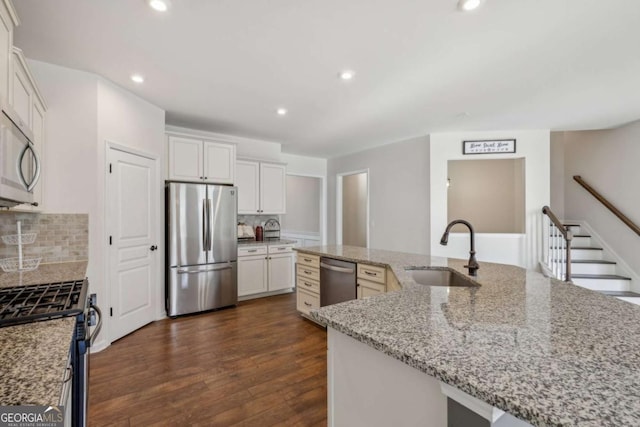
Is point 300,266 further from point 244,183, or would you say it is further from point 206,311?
point 244,183

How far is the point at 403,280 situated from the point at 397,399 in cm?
92

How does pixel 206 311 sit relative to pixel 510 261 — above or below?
below

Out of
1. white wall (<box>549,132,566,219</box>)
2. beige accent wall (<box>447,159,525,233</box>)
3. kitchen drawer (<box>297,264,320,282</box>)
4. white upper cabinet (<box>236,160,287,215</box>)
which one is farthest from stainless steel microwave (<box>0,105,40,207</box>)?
white wall (<box>549,132,566,219</box>)

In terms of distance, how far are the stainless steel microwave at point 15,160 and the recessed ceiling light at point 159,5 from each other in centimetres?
98

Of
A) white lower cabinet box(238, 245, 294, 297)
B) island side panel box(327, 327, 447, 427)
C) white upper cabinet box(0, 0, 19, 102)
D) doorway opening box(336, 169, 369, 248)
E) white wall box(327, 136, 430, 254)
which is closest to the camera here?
island side panel box(327, 327, 447, 427)

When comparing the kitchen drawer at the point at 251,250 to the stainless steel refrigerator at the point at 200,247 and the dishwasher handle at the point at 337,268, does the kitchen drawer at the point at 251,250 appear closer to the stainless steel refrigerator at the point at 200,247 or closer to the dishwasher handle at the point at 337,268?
the stainless steel refrigerator at the point at 200,247

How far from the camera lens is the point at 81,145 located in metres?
2.67

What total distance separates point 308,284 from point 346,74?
7.58ft

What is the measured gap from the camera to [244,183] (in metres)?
4.63

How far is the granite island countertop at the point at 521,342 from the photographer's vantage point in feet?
1.99

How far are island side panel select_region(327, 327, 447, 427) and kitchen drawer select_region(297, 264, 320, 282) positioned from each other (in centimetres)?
214

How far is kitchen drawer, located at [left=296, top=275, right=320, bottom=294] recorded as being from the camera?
3.37 metres

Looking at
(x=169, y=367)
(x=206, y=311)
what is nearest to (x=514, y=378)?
(x=169, y=367)

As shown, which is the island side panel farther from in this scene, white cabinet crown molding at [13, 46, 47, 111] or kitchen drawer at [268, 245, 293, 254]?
kitchen drawer at [268, 245, 293, 254]
